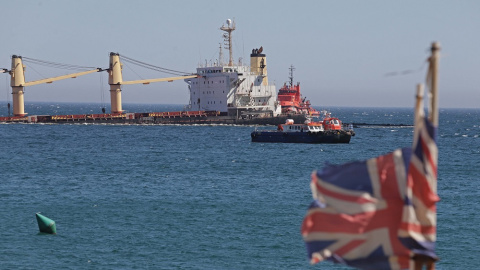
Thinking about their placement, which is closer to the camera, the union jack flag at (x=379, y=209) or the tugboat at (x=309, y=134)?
the union jack flag at (x=379, y=209)

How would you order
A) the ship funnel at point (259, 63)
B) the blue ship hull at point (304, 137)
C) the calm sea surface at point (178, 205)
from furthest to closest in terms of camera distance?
the ship funnel at point (259, 63)
the blue ship hull at point (304, 137)
the calm sea surface at point (178, 205)

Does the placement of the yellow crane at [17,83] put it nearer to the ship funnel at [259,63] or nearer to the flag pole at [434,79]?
the ship funnel at [259,63]

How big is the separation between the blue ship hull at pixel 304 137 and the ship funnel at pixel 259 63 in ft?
112

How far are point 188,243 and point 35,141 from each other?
61.9 metres

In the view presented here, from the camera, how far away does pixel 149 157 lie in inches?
2606

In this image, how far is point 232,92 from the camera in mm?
108688

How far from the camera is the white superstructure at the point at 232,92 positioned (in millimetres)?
108875

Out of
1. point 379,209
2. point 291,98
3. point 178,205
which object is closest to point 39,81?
point 291,98

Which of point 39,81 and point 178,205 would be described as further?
point 39,81

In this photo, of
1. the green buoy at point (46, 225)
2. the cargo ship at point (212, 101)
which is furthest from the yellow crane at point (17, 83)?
the green buoy at point (46, 225)

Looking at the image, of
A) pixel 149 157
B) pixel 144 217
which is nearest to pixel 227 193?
pixel 144 217

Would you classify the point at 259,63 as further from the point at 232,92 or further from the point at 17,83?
the point at 17,83

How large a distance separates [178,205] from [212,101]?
74452 mm

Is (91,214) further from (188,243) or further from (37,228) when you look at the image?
(188,243)
